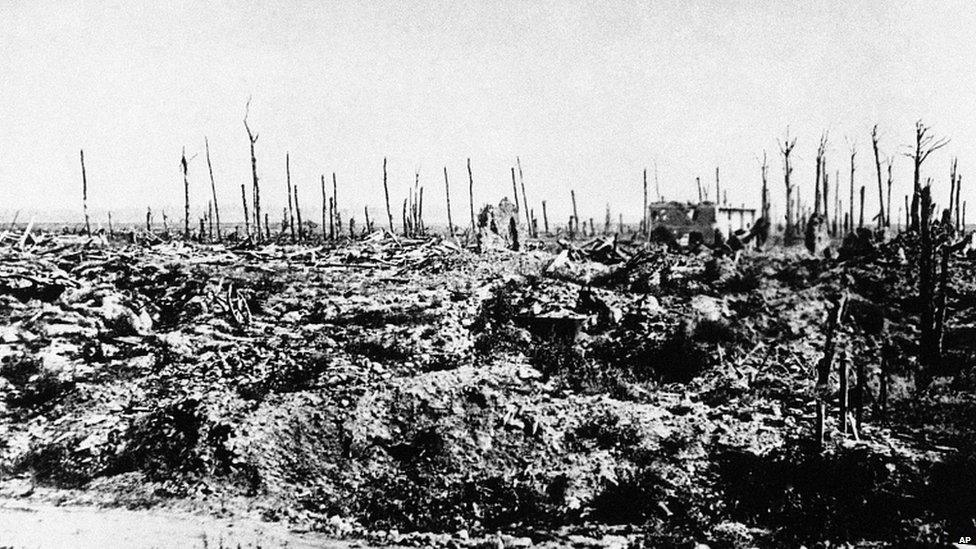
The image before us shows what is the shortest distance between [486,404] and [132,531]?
640 centimetres

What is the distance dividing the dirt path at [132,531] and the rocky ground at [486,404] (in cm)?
34

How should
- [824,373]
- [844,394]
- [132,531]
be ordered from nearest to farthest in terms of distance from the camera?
1. [132,531]
2. [844,394]
3. [824,373]

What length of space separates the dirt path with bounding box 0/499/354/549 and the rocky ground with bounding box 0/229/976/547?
0.34 metres

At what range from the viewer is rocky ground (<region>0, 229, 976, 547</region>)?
9758 millimetres

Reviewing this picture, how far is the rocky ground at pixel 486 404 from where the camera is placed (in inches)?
384

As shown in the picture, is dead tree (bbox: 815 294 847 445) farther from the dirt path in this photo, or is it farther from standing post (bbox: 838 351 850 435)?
the dirt path

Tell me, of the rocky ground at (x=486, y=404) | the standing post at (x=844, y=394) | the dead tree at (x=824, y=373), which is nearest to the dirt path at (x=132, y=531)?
the rocky ground at (x=486, y=404)

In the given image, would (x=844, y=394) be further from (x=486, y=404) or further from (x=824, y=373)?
(x=486, y=404)

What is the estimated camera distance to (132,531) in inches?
364

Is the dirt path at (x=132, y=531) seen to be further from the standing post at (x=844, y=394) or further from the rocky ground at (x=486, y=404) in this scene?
the standing post at (x=844, y=394)

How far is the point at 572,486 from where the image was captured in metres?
10.5

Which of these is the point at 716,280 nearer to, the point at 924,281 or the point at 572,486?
the point at 924,281

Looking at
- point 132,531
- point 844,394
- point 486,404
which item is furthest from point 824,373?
point 132,531

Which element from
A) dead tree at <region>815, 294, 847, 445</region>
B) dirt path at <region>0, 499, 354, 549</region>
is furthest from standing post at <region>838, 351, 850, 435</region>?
dirt path at <region>0, 499, 354, 549</region>
